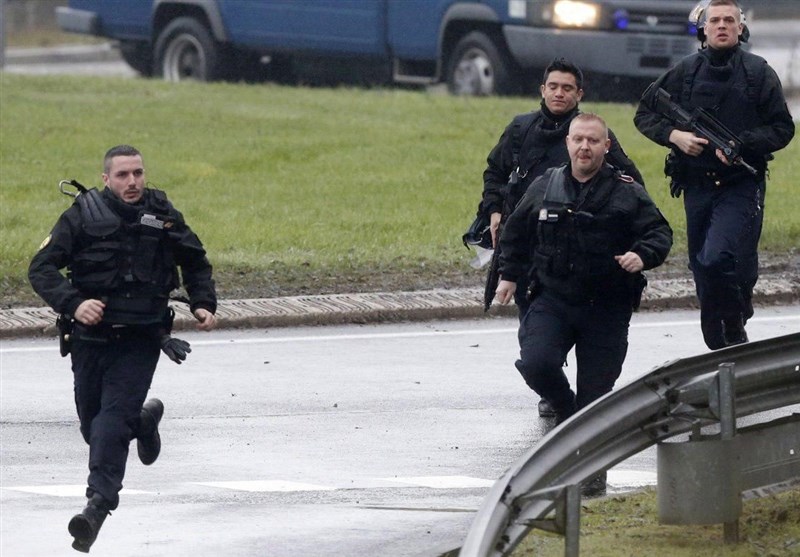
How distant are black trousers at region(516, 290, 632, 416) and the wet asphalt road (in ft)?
1.62

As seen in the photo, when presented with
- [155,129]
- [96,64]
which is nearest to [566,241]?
[155,129]

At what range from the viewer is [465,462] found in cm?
915

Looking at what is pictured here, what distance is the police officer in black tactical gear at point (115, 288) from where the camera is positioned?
7.86 m

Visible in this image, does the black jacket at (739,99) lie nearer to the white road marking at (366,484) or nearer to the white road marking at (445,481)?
the white road marking at (366,484)

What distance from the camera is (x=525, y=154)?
9.55 meters

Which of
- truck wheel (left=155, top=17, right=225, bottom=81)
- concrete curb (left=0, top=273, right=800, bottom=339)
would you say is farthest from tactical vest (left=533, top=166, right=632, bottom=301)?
truck wheel (left=155, top=17, right=225, bottom=81)

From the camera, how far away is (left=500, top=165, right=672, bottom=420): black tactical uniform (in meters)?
8.29

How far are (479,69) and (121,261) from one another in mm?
14756

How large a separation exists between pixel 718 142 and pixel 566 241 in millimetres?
1772

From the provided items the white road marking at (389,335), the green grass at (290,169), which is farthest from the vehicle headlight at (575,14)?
the white road marking at (389,335)

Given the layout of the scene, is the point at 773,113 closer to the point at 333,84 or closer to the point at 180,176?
the point at 180,176

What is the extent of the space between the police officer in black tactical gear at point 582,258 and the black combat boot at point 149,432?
152cm

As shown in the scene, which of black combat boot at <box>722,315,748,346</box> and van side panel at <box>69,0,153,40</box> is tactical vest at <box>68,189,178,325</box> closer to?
black combat boot at <box>722,315,748,346</box>

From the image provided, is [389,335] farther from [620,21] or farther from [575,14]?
[620,21]
